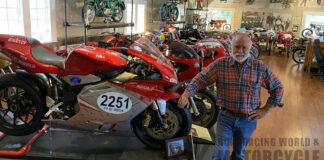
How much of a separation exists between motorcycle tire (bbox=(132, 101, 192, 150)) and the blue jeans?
18.5 inches

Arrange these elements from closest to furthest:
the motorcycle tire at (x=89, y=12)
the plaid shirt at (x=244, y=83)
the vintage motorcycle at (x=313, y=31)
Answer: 1. the plaid shirt at (x=244, y=83)
2. the motorcycle tire at (x=89, y=12)
3. the vintage motorcycle at (x=313, y=31)

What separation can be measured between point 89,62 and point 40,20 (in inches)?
105

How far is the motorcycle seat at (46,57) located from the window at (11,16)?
1.73 meters

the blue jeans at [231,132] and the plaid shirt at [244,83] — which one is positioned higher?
the plaid shirt at [244,83]

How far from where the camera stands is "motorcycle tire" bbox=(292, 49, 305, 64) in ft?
30.0

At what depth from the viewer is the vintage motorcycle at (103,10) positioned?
4.92 m

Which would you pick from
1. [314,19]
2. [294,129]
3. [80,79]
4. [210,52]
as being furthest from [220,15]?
[80,79]

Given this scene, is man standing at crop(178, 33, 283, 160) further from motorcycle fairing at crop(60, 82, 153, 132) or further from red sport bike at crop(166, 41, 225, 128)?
red sport bike at crop(166, 41, 225, 128)

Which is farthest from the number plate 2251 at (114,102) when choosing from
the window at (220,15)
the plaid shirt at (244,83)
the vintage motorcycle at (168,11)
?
the window at (220,15)

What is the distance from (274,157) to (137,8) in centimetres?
616

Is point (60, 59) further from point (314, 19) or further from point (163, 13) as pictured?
point (314, 19)

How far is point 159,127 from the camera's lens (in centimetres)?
266

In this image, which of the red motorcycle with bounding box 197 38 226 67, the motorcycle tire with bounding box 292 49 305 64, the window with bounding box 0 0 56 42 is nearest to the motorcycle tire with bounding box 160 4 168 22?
the motorcycle tire with bounding box 292 49 305 64

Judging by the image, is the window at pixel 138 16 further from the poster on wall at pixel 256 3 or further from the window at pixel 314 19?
the window at pixel 314 19
